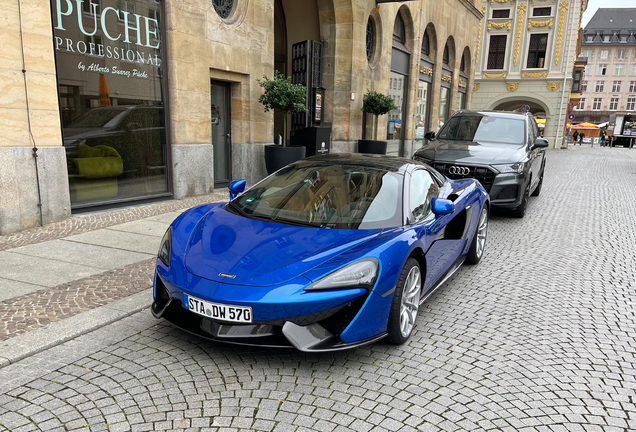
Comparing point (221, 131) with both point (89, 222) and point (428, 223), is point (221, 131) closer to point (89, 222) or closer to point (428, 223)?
point (89, 222)

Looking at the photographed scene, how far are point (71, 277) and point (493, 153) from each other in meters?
7.11

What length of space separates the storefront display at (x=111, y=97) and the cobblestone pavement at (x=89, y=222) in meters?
0.41

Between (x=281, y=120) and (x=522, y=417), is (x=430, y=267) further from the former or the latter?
(x=281, y=120)

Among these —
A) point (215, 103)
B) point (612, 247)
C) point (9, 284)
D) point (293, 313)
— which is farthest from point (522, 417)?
point (215, 103)

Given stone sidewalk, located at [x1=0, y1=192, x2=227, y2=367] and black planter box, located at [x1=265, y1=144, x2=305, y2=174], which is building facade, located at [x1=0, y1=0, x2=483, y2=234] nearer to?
black planter box, located at [x1=265, y1=144, x2=305, y2=174]

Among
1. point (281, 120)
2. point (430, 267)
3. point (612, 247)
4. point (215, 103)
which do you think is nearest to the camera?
point (430, 267)

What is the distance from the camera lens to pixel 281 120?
647 inches

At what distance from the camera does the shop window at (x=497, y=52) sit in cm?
4391

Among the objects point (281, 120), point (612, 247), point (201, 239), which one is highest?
point (281, 120)

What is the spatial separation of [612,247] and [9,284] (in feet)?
25.1

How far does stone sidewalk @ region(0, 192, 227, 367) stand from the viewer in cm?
370

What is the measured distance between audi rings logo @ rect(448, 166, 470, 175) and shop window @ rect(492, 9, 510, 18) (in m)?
A: 41.6

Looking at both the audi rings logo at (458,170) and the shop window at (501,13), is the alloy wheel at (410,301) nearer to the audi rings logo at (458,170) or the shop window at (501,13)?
the audi rings logo at (458,170)

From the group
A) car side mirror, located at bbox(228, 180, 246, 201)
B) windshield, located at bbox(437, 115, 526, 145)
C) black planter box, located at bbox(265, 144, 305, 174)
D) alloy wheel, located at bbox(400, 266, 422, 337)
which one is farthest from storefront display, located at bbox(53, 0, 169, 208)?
alloy wheel, located at bbox(400, 266, 422, 337)
